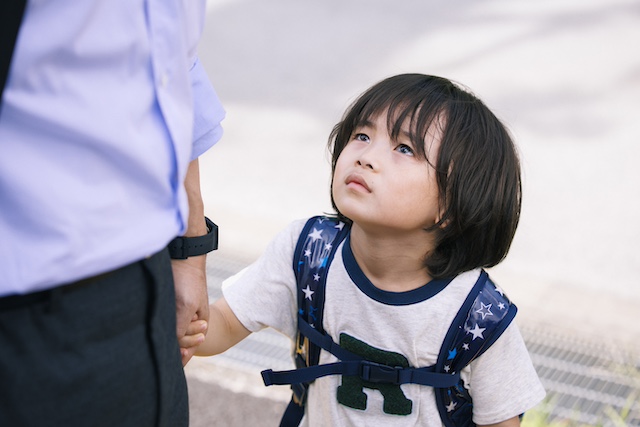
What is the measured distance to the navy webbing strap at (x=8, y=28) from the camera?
1.07 m

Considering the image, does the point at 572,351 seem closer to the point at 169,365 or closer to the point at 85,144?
the point at 169,365

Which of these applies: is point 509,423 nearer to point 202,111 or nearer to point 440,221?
point 440,221

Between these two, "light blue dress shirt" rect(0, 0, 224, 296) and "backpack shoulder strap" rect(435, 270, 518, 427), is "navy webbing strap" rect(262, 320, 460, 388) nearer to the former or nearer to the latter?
"backpack shoulder strap" rect(435, 270, 518, 427)

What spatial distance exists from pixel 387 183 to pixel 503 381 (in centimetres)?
46

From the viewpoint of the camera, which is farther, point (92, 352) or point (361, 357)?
point (361, 357)

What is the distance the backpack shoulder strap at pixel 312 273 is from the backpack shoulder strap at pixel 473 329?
277mm

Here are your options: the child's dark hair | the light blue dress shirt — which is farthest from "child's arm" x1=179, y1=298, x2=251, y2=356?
the light blue dress shirt

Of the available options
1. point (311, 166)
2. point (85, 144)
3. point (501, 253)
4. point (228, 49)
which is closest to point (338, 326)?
point (501, 253)

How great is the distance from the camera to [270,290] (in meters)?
2.00

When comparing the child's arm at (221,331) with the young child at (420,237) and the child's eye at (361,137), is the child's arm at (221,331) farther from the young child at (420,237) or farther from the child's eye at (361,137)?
the child's eye at (361,137)

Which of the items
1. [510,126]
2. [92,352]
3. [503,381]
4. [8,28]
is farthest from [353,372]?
[510,126]

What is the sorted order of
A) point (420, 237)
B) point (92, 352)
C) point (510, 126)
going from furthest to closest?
point (510, 126), point (420, 237), point (92, 352)

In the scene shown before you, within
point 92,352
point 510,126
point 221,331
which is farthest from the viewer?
point 510,126

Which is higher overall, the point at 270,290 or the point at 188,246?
the point at 188,246
